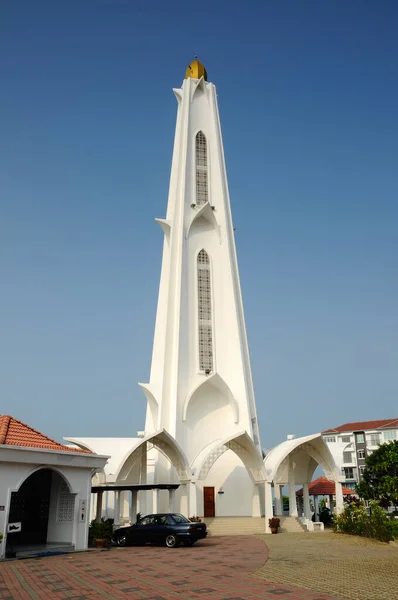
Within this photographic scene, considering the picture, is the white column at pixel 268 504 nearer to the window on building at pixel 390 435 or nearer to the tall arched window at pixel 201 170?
the tall arched window at pixel 201 170

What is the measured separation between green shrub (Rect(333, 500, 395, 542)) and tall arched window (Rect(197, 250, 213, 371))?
11726 millimetres

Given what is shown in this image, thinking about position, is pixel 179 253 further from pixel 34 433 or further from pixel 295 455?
pixel 34 433

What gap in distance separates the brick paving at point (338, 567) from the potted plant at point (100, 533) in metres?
5.49

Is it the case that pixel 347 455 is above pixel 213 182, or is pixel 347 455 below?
below

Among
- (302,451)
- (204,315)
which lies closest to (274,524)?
(302,451)

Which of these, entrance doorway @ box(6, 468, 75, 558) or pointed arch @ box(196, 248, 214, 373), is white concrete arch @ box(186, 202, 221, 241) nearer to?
pointed arch @ box(196, 248, 214, 373)

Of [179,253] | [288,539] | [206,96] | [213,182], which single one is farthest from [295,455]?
[206,96]

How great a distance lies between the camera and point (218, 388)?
30797 millimetres

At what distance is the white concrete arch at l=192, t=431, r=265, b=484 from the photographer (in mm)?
25047

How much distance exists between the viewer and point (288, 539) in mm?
19844

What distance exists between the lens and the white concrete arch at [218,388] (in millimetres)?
29688

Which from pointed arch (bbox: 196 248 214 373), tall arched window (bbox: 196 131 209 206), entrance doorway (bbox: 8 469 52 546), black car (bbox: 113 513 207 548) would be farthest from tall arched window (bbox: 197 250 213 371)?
black car (bbox: 113 513 207 548)

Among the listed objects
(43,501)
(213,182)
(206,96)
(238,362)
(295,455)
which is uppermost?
(206,96)

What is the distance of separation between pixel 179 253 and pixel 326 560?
71.9 feet
